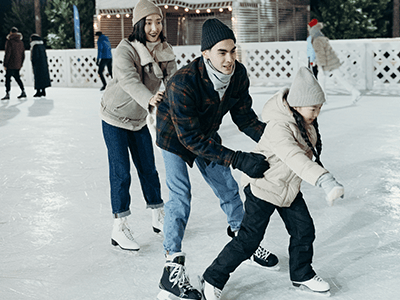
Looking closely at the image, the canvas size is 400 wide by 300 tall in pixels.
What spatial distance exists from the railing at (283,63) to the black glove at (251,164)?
8.25 metres

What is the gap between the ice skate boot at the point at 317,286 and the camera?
2127 mm

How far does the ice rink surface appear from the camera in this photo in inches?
89.6

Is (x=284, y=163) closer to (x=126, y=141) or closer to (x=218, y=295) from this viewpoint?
(x=218, y=295)

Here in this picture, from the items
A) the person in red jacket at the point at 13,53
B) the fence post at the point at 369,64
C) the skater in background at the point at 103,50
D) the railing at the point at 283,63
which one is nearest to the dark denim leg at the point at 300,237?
the railing at the point at 283,63

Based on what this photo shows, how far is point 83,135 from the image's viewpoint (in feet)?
20.2

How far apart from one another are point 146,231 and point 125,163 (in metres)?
0.51

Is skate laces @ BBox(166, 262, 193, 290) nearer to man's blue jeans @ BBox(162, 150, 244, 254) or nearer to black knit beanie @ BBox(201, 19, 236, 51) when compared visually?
man's blue jeans @ BBox(162, 150, 244, 254)

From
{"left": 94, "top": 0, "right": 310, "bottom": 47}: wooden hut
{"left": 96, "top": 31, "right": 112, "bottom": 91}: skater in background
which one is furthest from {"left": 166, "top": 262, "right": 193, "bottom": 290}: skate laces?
{"left": 94, "top": 0, "right": 310, "bottom": 47}: wooden hut

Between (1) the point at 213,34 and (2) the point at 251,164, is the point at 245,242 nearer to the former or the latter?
(2) the point at 251,164

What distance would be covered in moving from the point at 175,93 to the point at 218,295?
83 cm

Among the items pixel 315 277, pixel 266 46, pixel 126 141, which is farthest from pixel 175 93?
pixel 266 46

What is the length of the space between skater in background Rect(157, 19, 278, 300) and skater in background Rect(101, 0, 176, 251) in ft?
1.12

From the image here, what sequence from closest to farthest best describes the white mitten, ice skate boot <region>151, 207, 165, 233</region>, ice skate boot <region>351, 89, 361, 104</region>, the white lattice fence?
the white mitten → ice skate boot <region>151, 207, 165, 233</region> → ice skate boot <region>351, 89, 361, 104</region> → the white lattice fence

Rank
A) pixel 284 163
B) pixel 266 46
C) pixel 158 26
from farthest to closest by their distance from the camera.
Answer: pixel 266 46 → pixel 158 26 → pixel 284 163
